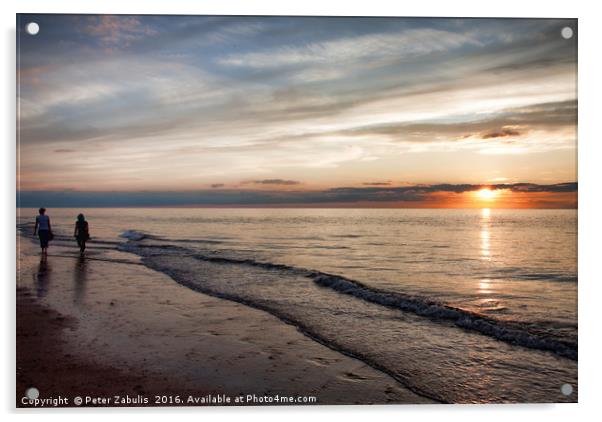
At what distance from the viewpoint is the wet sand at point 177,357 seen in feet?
15.0

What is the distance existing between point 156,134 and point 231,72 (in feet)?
5.12

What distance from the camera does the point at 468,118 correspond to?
18.8ft

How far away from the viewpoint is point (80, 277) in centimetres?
958

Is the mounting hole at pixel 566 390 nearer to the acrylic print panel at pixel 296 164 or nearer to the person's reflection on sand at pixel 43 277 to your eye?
the acrylic print panel at pixel 296 164

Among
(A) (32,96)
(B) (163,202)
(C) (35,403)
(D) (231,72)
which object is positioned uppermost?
(D) (231,72)

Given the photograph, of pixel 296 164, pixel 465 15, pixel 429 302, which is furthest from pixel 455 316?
pixel 465 15

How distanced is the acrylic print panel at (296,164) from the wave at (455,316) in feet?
0.14

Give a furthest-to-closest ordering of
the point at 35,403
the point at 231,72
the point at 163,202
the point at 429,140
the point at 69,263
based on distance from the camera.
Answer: the point at 69,263 → the point at 163,202 → the point at 429,140 → the point at 231,72 → the point at 35,403

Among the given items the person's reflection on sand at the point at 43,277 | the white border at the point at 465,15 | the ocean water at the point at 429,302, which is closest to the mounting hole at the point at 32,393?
the white border at the point at 465,15

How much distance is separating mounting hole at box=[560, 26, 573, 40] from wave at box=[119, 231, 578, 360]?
11.8 feet

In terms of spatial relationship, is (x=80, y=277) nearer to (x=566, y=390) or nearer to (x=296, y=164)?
(x=296, y=164)

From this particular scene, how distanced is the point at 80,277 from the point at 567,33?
31.7 feet
